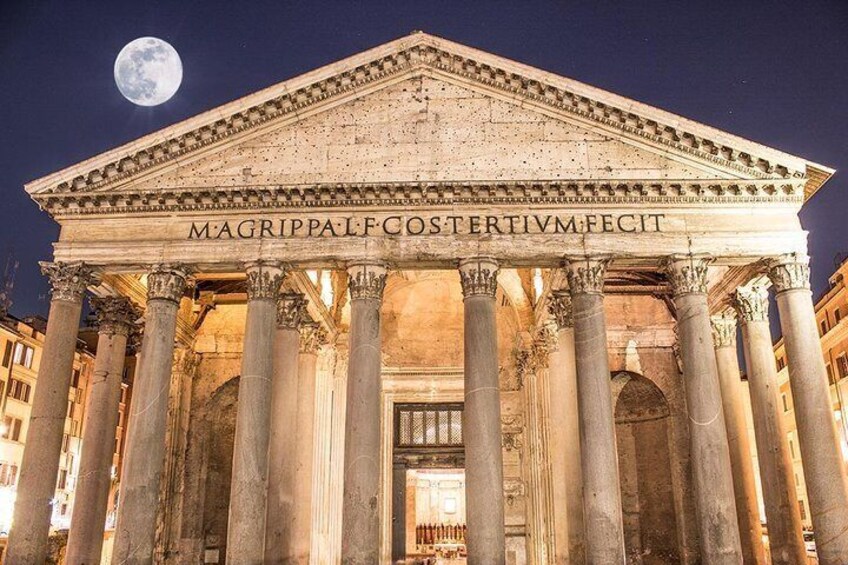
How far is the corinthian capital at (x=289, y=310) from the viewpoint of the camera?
648 inches

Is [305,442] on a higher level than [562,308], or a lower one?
lower

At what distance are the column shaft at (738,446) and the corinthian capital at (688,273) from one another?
12.6 feet

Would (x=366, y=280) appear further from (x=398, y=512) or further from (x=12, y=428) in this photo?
(x=12, y=428)

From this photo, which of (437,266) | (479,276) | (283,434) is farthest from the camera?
(283,434)

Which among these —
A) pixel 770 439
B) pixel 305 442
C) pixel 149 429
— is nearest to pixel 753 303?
pixel 770 439

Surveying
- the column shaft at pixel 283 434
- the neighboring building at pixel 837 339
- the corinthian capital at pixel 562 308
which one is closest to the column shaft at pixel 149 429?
the column shaft at pixel 283 434

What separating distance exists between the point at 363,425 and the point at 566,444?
4.48 m

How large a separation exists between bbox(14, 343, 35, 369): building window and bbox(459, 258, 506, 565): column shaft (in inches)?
879

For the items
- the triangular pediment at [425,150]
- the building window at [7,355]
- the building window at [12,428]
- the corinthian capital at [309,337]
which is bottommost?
the building window at [12,428]

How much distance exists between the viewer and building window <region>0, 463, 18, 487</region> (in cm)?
2756

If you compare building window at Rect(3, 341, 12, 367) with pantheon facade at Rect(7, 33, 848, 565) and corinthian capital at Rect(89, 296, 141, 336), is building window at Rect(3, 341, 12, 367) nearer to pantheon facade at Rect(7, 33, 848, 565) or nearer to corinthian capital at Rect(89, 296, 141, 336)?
corinthian capital at Rect(89, 296, 141, 336)

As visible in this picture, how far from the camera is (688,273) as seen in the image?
14.2 m

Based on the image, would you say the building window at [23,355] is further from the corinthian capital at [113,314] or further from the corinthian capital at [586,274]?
the corinthian capital at [586,274]

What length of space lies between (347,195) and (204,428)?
9796 mm
